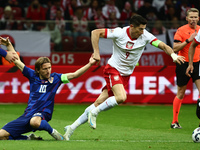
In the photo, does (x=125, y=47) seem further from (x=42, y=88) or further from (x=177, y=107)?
(x=177, y=107)

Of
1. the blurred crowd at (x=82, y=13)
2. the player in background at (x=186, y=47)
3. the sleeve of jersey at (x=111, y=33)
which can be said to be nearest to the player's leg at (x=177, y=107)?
the player in background at (x=186, y=47)

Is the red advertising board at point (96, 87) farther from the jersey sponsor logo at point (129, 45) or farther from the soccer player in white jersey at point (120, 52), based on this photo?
the jersey sponsor logo at point (129, 45)

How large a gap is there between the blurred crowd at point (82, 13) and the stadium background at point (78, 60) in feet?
0.10

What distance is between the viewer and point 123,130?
855 cm

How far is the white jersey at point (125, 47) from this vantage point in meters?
7.53

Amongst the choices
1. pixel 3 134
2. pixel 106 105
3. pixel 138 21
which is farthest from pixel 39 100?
pixel 138 21

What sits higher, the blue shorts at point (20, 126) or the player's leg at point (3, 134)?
the blue shorts at point (20, 126)

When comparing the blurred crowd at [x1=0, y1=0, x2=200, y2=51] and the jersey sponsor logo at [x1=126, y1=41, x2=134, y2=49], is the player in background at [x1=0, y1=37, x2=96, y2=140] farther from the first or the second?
the blurred crowd at [x1=0, y1=0, x2=200, y2=51]

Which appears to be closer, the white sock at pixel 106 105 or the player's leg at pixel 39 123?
the player's leg at pixel 39 123

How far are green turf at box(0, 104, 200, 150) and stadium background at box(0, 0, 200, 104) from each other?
1.44ft

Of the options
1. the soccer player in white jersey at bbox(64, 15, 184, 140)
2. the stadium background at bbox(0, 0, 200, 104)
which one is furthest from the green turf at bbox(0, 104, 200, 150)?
the soccer player in white jersey at bbox(64, 15, 184, 140)

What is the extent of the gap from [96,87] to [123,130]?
15.2 ft

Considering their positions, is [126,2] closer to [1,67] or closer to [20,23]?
[20,23]

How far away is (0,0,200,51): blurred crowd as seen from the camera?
14.4 m
